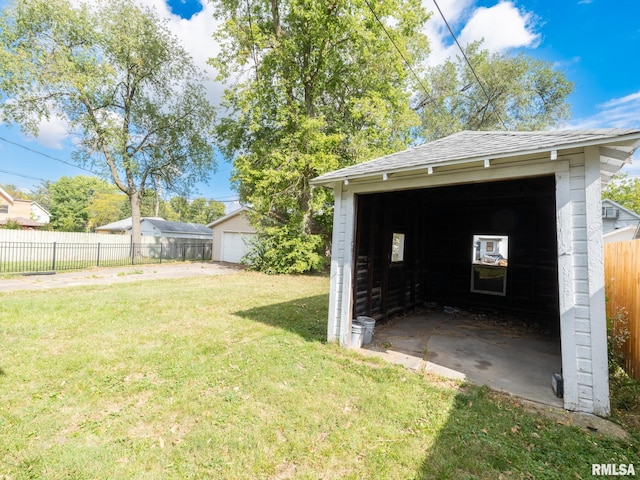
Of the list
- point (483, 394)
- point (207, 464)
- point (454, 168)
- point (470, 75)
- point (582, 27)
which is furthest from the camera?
point (470, 75)

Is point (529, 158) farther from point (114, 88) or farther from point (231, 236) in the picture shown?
point (114, 88)

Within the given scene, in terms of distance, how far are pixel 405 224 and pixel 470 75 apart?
1707cm

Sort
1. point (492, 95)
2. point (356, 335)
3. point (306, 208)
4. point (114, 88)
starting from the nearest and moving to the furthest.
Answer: point (356, 335) → point (306, 208) → point (114, 88) → point (492, 95)

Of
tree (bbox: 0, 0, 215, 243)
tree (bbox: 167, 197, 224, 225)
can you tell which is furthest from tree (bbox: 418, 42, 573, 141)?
tree (bbox: 167, 197, 224, 225)

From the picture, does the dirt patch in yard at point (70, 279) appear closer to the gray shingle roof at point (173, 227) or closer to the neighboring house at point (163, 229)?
the neighboring house at point (163, 229)

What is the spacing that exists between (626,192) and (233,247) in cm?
3049

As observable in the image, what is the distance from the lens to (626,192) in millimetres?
24047

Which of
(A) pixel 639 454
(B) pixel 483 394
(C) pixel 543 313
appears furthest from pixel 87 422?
(C) pixel 543 313

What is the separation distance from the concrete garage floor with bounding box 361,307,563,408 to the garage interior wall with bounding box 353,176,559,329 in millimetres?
723

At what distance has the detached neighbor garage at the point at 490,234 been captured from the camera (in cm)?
297

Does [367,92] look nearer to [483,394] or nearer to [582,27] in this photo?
[582,27]

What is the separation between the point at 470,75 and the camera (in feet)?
61.4

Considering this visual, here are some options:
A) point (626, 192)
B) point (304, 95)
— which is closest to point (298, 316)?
point (304, 95)

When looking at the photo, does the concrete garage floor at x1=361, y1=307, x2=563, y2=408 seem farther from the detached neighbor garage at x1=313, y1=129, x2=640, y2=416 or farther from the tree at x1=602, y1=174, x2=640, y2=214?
the tree at x1=602, y1=174, x2=640, y2=214
